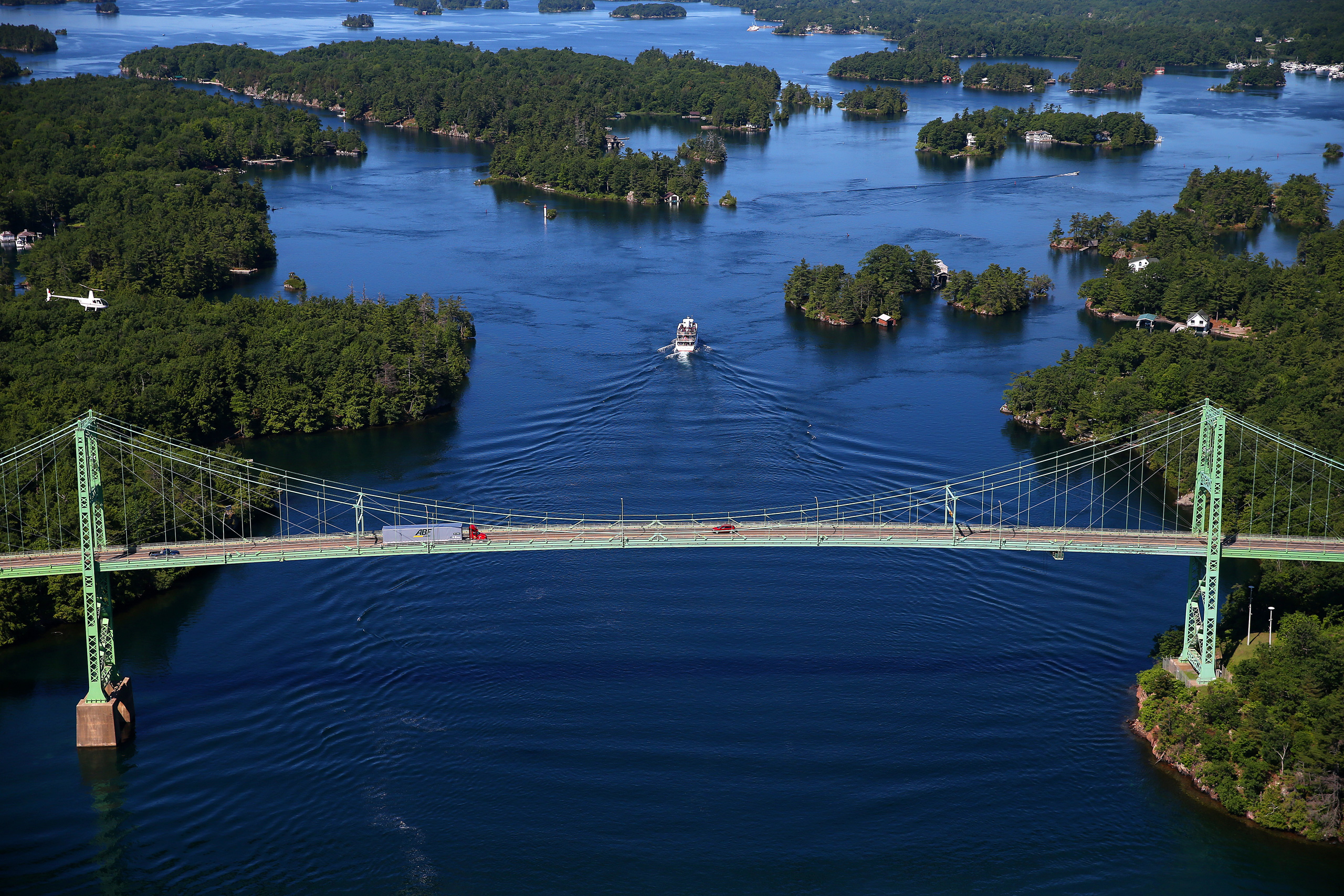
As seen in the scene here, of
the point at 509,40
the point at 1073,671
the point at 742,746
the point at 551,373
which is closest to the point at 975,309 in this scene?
the point at 551,373

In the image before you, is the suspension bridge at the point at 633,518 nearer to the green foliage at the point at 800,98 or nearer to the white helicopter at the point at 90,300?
the white helicopter at the point at 90,300

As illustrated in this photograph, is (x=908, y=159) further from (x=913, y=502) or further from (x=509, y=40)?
(x=509, y=40)

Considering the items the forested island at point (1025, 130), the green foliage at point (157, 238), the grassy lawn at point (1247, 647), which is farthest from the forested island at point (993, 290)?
the forested island at point (1025, 130)

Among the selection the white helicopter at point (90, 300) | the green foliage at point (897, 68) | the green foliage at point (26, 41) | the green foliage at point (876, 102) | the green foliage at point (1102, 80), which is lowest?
the white helicopter at point (90, 300)

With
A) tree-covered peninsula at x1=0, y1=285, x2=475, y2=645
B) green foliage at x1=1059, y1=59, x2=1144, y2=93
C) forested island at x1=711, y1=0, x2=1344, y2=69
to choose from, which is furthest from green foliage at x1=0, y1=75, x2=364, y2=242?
forested island at x1=711, y1=0, x2=1344, y2=69

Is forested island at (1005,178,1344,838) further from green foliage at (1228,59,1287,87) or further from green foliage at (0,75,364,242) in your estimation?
green foliage at (1228,59,1287,87)
